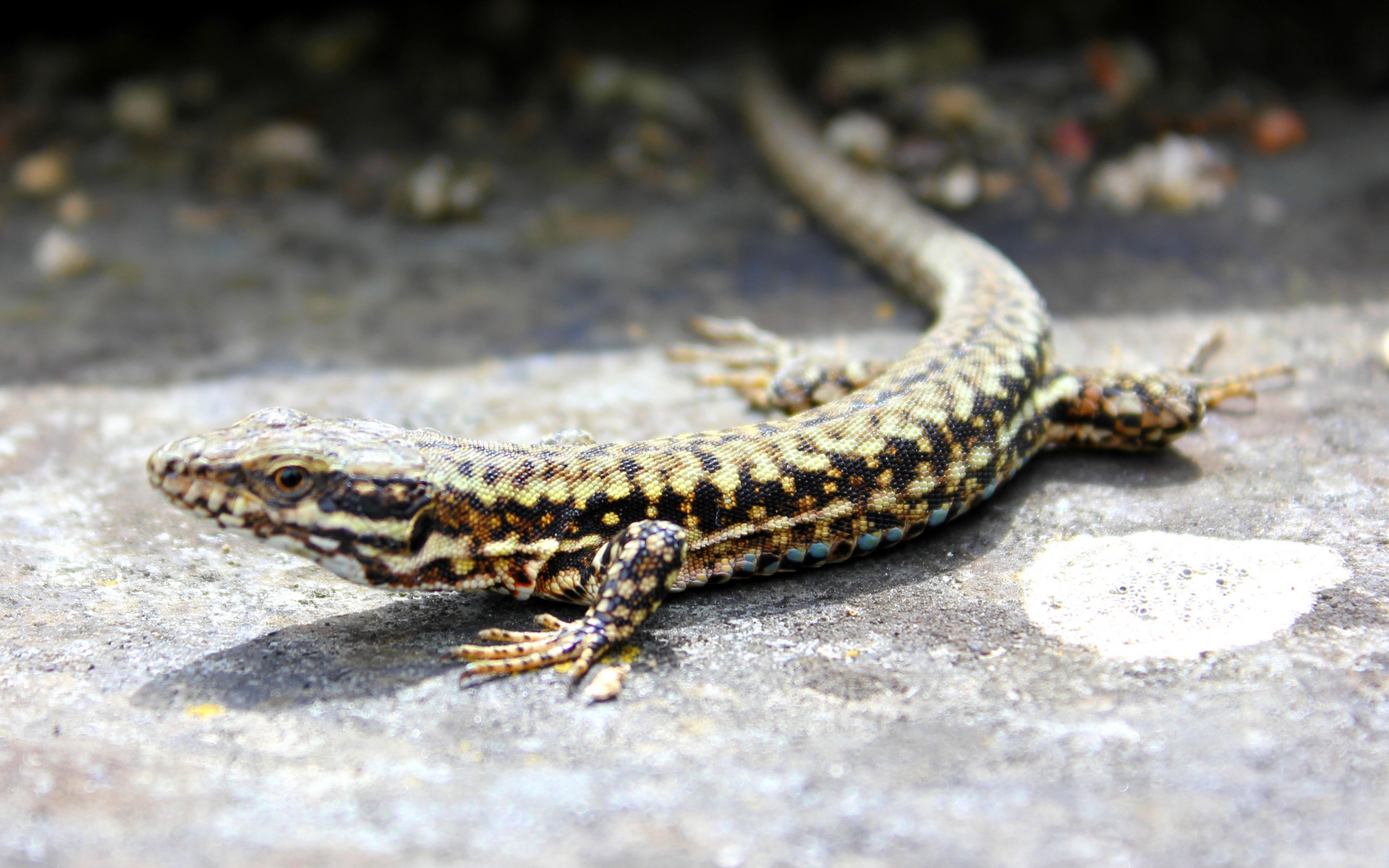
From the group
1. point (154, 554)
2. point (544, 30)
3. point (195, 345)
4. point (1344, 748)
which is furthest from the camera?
point (544, 30)

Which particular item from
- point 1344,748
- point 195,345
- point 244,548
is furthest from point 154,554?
point 1344,748

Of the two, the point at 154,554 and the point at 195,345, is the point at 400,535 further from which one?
the point at 195,345

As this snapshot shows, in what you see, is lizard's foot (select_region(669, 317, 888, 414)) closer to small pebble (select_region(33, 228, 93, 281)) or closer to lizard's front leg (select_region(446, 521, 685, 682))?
lizard's front leg (select_region(446, 521, 685, 682))

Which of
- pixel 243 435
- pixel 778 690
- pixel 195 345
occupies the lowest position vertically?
pixel 778 690

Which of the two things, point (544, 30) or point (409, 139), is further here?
point (544, 30)

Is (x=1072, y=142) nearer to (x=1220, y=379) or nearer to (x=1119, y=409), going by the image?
(x=1220, y=379)

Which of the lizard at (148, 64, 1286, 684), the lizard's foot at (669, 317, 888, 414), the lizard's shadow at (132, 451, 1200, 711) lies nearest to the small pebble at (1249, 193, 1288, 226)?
the lizard at (148, 64, 1286, 684)

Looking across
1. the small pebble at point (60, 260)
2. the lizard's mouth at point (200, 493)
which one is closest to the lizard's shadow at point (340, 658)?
the lizard's mouth at point (200, 493)
